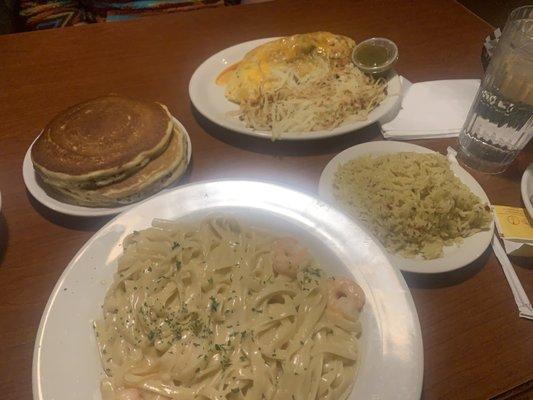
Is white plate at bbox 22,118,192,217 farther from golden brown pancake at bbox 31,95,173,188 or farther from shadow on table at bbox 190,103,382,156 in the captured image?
shadow on table at bbox 190,103,382,156

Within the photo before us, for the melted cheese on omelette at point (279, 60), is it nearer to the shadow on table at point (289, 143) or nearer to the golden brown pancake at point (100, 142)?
the shadow on table at point (289, 143)

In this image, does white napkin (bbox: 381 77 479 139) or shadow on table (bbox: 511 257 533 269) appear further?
white napkin (bbox: 381 77 479 139)

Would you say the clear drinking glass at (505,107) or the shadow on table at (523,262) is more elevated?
the clear drinking glass at (505,107)

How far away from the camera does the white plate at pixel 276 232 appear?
1098 mm

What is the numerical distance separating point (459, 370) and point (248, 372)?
0.63 metres

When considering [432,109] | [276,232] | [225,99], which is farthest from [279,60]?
[276,232]

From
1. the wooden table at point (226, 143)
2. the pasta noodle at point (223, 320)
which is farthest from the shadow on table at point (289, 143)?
the pasta noodle at point (223, 320)

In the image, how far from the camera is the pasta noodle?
1164 mm

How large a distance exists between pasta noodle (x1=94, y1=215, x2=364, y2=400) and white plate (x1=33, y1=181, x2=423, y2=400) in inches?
1.5

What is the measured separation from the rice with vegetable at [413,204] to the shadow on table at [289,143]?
32cm

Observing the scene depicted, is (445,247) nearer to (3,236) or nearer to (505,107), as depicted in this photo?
(505,107)

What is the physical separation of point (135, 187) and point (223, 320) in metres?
0.64

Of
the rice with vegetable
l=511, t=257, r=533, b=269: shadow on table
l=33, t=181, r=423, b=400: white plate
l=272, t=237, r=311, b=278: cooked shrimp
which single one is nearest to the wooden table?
l=511, t=257, r=533, b=269: shadow on table

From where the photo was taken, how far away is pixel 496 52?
1.80m
